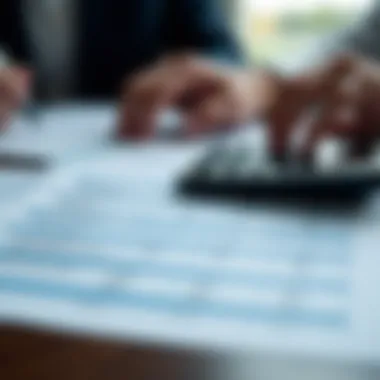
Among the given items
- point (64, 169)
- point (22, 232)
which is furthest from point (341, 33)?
point (22, 232)

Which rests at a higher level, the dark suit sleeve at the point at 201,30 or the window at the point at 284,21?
the window at the point at 284,21

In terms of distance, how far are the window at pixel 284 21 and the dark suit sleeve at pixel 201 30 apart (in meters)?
0.45

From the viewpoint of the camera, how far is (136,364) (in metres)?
0.31

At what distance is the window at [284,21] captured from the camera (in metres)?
1.85

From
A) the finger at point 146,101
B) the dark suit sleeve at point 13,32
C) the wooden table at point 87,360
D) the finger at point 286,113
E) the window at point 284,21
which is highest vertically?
the window at point 284,21

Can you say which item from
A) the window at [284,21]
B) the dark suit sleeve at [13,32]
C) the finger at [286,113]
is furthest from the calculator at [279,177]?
the window at [284,21]

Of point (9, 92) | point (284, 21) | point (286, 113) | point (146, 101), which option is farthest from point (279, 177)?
point (284, 21)

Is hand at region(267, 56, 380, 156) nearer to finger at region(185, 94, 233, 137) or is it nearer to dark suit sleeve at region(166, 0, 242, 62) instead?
finger at region(185, 94, 233, 137)

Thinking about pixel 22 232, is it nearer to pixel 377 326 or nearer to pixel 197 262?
pixel 197 262

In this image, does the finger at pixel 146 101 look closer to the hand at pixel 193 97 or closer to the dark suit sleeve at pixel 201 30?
the hand at pixel 193 97

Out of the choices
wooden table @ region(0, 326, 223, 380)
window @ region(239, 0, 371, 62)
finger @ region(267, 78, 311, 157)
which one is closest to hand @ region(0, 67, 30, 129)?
finger @ region(267, 78, 311, 157)

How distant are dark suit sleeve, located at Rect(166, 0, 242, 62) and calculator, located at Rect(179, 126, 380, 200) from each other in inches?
24.1

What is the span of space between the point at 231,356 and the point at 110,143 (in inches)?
20.4

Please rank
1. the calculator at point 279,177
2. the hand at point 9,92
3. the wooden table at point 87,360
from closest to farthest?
the wooden table at point 87,360 → the calculator at point 279,177 → the hand at point 9,92
